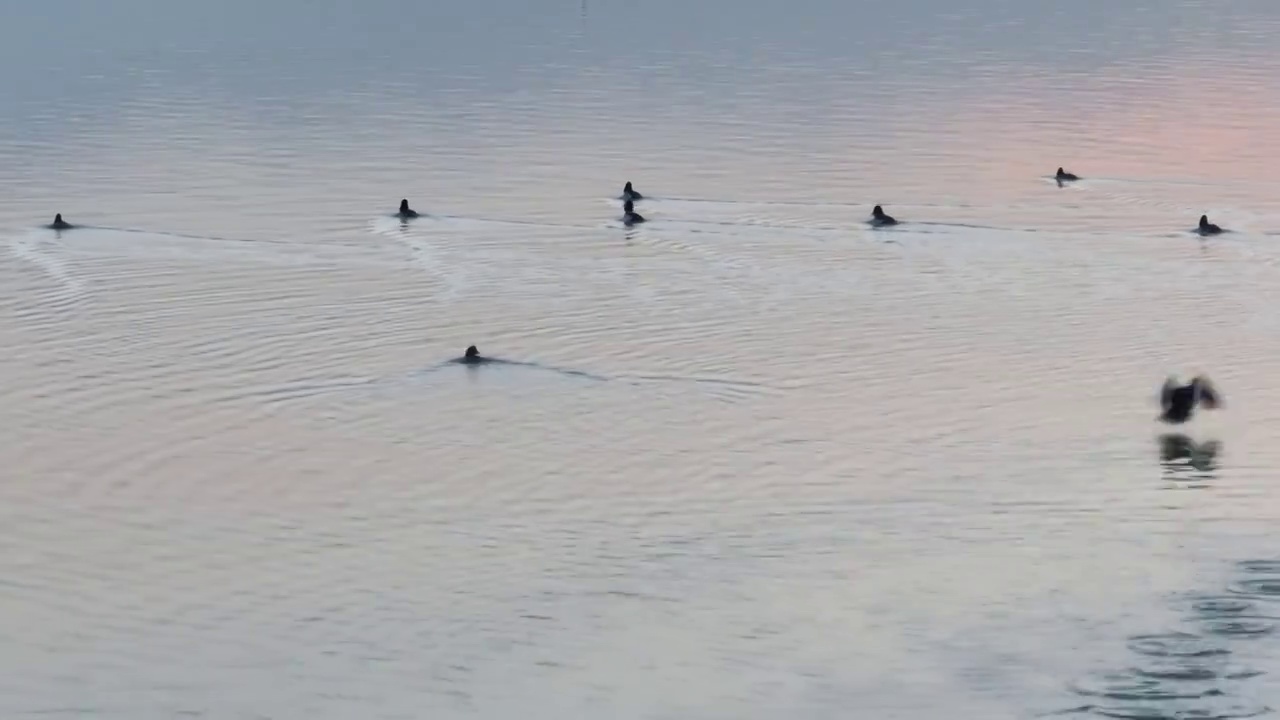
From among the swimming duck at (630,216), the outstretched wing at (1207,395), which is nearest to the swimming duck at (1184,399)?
the outstretched wing at (1207,395)

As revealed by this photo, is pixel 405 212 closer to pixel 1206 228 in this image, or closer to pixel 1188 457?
pixel 1206 228

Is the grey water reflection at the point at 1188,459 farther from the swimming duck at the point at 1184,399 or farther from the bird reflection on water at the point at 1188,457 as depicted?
the swimming duck at the point at 1184,399

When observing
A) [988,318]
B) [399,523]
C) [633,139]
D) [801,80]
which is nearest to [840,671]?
[399,523]

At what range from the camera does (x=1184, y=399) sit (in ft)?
82.2

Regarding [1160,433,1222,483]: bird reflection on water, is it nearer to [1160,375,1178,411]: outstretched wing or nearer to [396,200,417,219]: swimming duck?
[1160,375,1178,411]: outstretched wing

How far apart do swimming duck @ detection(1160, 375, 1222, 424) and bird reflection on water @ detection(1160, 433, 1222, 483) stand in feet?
0.76

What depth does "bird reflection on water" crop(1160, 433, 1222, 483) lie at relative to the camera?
77.2 ft

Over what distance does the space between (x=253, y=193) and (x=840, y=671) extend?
25.3m

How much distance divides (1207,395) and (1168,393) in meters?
0.44

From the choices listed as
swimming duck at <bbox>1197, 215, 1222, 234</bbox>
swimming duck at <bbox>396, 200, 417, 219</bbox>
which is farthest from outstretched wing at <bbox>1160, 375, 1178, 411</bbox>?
swimming duck at <bbox>396, 200, 417, 219</bbox>

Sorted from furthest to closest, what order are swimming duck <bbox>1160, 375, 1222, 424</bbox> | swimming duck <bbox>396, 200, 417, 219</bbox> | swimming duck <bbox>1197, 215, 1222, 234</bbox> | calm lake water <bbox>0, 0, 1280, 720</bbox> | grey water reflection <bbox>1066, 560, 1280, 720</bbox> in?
swimming duck <bbox>396, 200, 417, 219</bbox> < swimming duck <bbox>1197, 215, 1222, 234</bbox> < swimming duck <bbox>1160, 375, 1222, 424</bbox> < calm lake water <bbox>0, 0, 1280, 720</bbox> < grey water reflection <bbox>1066, 560, 1280, 720</bbox>

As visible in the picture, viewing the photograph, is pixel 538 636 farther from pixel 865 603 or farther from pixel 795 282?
pixel 795 282

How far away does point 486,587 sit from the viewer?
20469 millimetres

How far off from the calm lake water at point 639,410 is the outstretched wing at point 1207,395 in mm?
298
